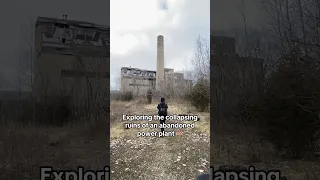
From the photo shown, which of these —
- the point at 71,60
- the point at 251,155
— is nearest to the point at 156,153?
the point at 251,155

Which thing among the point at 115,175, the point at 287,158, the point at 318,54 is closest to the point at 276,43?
the point at 318,54

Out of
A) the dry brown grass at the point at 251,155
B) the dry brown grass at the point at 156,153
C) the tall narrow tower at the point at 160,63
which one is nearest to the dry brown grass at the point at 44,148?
the dry brown grass at the point at 156,153

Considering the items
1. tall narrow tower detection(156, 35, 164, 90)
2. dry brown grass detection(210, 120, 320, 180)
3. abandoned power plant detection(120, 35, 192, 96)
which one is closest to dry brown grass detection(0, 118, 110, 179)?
dry brown grass detection(210, 120, 320, 180)

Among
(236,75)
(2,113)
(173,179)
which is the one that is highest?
(236,75)

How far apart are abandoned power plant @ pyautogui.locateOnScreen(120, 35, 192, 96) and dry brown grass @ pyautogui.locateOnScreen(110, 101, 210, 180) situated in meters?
0.52

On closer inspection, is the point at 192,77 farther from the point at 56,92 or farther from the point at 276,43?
the point at 56,92

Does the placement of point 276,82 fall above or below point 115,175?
above

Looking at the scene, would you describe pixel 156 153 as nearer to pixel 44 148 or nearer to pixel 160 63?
pixel 160 63

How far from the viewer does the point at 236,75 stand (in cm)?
221

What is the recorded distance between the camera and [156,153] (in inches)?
135

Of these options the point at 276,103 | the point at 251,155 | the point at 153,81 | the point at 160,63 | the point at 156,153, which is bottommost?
the point at 156,153

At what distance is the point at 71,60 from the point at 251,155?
5.40 feet

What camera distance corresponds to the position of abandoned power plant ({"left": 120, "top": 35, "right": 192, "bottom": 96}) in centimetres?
404

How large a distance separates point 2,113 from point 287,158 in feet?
7.37
